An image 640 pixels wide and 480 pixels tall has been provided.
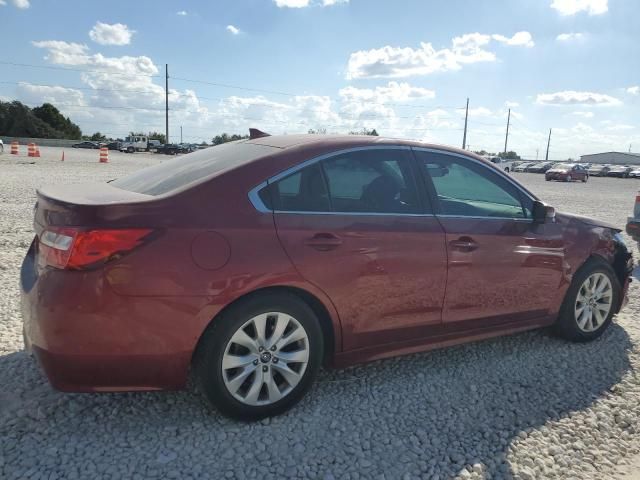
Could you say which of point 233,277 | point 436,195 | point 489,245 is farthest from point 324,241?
point 489,245

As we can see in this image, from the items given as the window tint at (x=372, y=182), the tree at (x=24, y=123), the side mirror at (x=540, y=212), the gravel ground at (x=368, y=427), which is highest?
the tree at (x=24, y=123)

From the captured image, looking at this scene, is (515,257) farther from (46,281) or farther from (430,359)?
(46,281)

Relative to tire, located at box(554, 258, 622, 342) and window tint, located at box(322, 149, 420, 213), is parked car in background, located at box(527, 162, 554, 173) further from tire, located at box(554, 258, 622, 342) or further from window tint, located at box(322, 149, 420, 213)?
window tint, located at box(322, 149, 420, 213)

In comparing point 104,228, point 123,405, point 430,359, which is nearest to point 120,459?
point 123,405

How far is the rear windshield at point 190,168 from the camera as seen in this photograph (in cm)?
295

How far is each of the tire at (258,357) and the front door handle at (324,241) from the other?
1.03ft

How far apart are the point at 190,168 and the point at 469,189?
199 cm

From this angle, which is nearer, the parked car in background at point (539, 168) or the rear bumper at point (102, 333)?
the rear bumper at point (102, 333)

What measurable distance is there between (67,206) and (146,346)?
2.64ft

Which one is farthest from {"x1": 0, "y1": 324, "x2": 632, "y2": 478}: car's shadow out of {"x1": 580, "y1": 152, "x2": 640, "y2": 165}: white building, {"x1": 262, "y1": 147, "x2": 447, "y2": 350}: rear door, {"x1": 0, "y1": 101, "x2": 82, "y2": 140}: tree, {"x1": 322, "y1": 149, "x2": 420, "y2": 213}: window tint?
{"x1": 580, "y1": 152, "x2": 640, "y2": 165}: white building

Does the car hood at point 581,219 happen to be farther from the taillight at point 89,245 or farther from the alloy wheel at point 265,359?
the taillight at point 89,245

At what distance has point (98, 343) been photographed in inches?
98.6

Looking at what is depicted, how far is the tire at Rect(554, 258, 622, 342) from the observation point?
4203 mm

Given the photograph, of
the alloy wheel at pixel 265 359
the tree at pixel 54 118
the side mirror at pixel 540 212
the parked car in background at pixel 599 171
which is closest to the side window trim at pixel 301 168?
the alloy wheel at pixel 265 359
